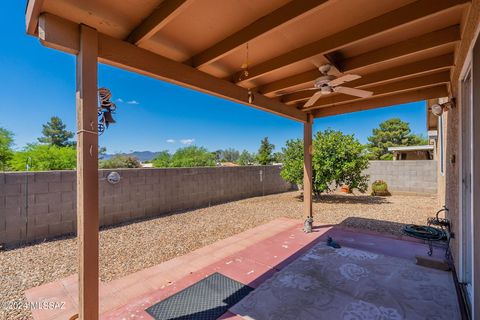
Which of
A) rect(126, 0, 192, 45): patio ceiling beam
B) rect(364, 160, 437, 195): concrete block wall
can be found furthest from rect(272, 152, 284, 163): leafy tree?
rect(126, 0, 192, 45): patio ceiling beam

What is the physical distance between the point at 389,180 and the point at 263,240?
868 centimetres

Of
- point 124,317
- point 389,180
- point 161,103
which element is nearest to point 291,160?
point 389,180

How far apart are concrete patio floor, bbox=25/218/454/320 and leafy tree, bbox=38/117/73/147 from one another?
34.1m

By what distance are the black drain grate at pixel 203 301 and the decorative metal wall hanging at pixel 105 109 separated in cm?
193

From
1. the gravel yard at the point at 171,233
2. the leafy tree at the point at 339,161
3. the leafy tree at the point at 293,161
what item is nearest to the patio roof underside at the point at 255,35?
the gravel yard at the point at 171,233

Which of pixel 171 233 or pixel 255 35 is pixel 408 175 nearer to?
pixel 171 233

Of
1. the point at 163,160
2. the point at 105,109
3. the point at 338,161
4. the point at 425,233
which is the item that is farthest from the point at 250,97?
the point at 163,160

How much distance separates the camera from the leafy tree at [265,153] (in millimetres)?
27750

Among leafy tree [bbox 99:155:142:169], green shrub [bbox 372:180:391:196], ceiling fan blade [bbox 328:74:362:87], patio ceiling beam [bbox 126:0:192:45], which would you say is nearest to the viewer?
patio ceiling beam [bbox 126:0:192:45]

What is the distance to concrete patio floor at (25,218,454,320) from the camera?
240 centimetres

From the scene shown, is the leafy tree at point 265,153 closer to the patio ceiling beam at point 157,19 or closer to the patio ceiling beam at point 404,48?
the patio ceiling beam at point 404,48

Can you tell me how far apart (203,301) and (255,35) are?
2789 mm

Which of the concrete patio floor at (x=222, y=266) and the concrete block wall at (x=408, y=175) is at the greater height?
the concrete block wall at (x=408, y=175)

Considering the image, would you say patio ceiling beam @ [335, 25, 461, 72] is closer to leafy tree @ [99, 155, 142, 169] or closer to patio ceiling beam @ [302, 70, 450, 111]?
patio ceiling beam @ [302, 70, 450, 111]
